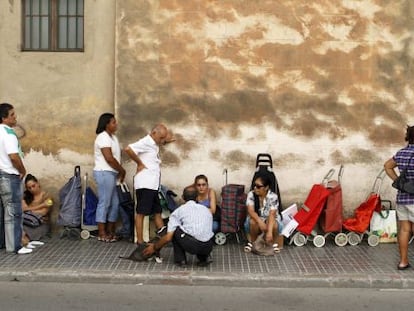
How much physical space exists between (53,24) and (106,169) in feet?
8.48

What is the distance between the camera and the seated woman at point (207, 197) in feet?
27.0

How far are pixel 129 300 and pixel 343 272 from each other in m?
2.64

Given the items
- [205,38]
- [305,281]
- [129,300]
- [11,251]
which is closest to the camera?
[129,300]

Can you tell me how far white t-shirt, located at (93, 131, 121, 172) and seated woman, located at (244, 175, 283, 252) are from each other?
2058 mm

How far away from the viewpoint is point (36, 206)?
8.92m

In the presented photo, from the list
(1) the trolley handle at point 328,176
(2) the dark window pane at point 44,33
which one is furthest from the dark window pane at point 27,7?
(1) the trolley handle at point 328,176

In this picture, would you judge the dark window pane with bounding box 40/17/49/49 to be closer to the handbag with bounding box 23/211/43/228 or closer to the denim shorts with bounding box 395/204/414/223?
the handbag with bounding box 23/211/43/228

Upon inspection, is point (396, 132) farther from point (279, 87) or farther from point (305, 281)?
point (305, 281)

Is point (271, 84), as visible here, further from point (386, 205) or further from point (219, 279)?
point (219, 279)

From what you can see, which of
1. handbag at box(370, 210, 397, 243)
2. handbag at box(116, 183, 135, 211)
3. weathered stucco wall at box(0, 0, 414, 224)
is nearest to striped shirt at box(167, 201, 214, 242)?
handbag at box(116, 183, 135, 211)

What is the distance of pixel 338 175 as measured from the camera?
892 centimetres

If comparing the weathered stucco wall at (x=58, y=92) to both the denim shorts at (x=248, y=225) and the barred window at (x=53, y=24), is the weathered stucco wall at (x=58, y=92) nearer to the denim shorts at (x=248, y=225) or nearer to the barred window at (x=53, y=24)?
the barred window at (x=53, y=24)

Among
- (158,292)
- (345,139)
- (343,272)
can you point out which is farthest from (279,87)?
(158,292)

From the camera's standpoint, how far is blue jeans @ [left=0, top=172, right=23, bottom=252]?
7707mm
